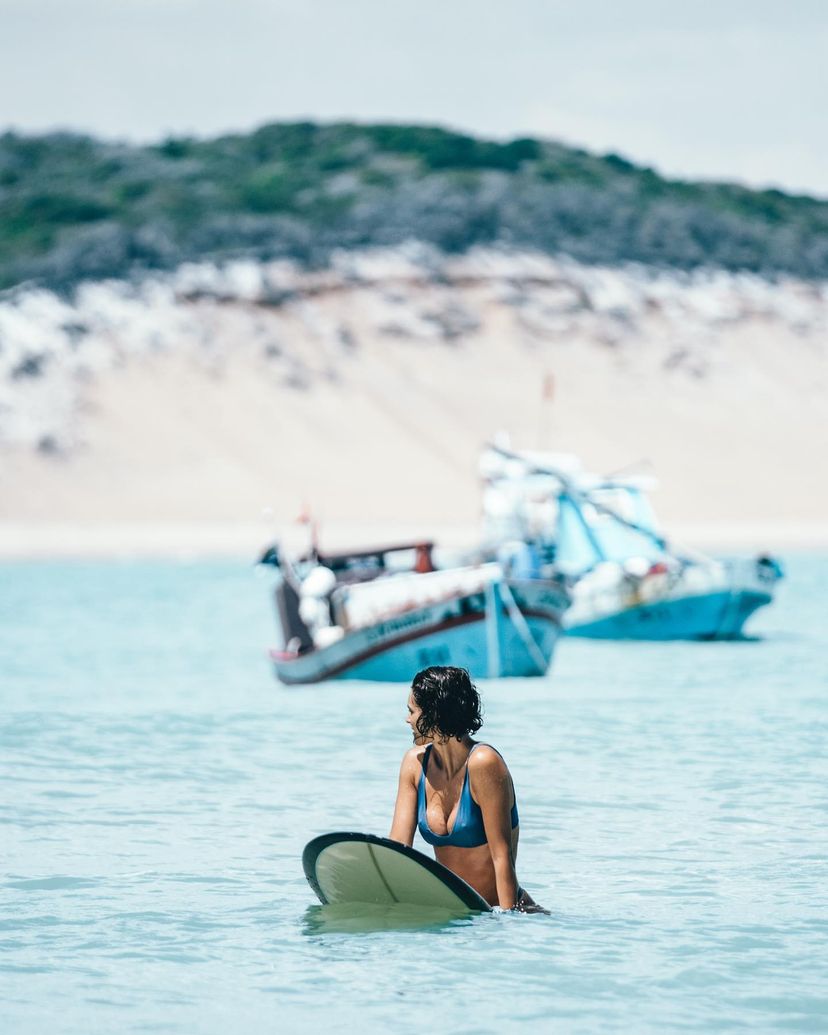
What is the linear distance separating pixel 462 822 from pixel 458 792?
5.7 inches

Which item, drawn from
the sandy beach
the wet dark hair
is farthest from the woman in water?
the sandy beach

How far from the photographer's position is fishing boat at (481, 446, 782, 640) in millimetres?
35656

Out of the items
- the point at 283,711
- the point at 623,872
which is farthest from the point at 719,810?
the point at 283,711

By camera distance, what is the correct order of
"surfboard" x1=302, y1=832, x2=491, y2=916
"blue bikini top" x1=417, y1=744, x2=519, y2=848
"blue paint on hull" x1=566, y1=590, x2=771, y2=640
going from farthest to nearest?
"blue paint on hull" x1=566, y1=590, x2=771, y2=640
"surfboard" x1=302, y1=832, x2=491, y2=916
"blue bikini top" x1=417, y1=744, x2=519, y2=848

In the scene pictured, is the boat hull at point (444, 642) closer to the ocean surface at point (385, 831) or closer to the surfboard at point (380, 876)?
the ocean surface at point (385, 831)

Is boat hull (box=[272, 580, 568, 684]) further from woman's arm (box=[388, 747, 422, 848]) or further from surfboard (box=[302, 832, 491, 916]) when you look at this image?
woman's arm (box=[388, 747, 422, 848])

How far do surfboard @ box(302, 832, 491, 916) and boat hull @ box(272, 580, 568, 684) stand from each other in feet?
49.5

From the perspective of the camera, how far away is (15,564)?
69.8 metres

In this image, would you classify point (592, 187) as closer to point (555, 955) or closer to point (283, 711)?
point (283, 711)

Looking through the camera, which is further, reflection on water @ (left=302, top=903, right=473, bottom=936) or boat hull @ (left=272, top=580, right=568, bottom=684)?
boat hull @ (left=272, top=580, right=568, bottom=684)

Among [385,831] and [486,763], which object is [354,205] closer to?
[385,831]

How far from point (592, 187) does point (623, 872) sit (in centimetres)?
9608

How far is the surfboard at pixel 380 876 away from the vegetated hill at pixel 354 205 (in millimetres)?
79926

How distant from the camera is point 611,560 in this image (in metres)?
37.6
